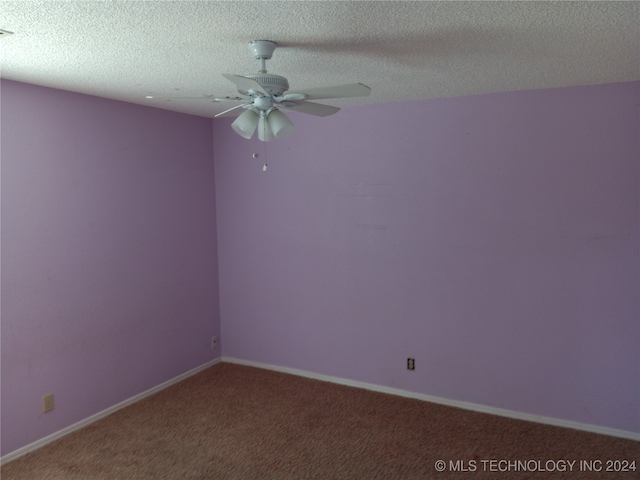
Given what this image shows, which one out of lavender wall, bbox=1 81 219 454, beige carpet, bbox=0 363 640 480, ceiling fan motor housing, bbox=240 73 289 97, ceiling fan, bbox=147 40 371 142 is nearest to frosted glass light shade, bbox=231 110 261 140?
ceiling fan, bbox=147 40 371 142

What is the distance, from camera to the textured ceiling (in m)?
1.97

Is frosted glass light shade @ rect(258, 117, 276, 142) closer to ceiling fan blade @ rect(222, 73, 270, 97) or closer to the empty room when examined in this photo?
the empty room

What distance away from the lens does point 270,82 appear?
7.56 ft

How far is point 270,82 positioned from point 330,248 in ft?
7.14

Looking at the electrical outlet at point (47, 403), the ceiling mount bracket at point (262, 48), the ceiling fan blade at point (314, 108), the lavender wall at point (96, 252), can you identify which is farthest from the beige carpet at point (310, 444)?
the ceiling mount bracket at point (262, 48)

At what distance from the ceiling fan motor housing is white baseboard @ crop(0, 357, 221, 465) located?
2673 millimetres

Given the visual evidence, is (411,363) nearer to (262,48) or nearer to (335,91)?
(335,91)

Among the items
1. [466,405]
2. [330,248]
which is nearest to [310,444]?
[466,405]

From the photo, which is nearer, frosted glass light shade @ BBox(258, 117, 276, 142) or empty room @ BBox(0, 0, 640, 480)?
frosted glass light shade @ BBox(258, 117, 276, 142)

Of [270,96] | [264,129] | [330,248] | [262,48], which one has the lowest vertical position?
[330,248]

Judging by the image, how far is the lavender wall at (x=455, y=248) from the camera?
11.1 feet

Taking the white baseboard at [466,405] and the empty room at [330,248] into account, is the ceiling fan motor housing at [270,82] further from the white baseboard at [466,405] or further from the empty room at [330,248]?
the white baseboard at [466,405]

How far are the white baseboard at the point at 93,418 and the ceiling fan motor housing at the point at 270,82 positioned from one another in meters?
2.67

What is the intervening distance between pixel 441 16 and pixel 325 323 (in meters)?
2.88
